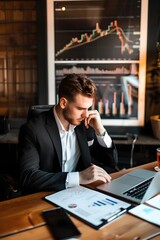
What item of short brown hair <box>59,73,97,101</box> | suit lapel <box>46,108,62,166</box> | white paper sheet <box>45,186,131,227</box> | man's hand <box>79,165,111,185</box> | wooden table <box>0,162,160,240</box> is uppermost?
short brown hair <box>59,73,97,101</box>

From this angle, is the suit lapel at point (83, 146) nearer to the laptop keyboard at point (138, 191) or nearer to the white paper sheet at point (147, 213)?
the laptop keyboard at point (138, 191)

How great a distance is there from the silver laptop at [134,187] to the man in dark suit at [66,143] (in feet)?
0.20

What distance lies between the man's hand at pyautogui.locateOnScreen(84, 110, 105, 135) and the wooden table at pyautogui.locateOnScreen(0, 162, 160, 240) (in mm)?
727

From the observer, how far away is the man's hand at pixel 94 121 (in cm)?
184

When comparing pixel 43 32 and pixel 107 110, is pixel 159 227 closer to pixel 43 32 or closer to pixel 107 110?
pixel 107 110

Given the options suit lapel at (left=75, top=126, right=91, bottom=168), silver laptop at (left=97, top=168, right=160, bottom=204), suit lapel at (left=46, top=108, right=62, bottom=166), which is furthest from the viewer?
suit lapel at (left=75, top=126, right=91, bottom=168)

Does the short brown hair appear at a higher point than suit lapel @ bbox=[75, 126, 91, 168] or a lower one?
higher

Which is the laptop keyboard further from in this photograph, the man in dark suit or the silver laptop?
the man in dark suit

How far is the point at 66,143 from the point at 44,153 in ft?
0.73

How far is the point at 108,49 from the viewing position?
2850mm

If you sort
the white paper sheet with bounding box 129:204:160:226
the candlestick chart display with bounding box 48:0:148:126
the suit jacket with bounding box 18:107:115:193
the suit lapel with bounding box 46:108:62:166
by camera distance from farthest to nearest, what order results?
the candlestick chart display with bounding box 48:0:148:126, the suit lapel with bounding box 46:108:62:166, the suit jacket with bounding box 18:107:115:193, the white paper sheet with bounding box 129:204:160:226

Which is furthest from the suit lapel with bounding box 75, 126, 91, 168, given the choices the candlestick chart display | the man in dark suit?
the candlestick chart display

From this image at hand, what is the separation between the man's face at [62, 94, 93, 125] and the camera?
5.67ft

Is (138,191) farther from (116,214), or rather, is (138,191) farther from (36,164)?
(36,164)
